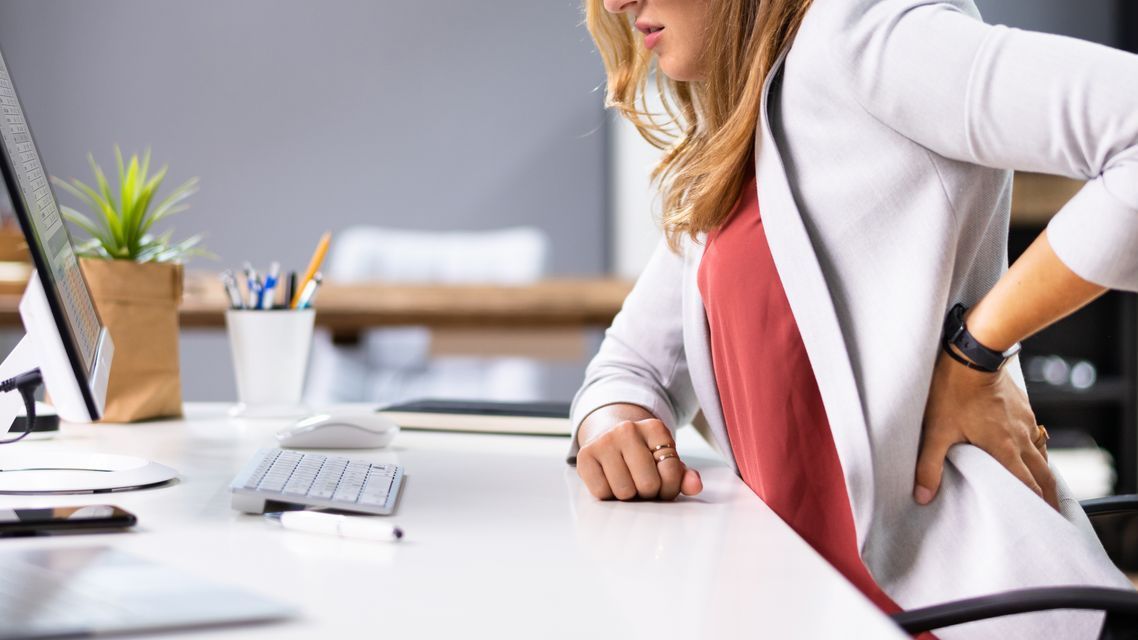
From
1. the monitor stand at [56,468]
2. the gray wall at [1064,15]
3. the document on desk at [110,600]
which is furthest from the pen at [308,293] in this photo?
the gray wall at [1064,15]

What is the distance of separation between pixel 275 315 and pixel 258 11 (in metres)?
3.40

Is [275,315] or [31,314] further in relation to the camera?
[275,315]

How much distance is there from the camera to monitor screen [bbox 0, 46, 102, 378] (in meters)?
0.68

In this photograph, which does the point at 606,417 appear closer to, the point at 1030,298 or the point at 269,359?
the point at 1030,298

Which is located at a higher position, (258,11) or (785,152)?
(258,11)

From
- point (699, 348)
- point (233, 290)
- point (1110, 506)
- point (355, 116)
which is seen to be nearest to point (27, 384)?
point (233, 290)

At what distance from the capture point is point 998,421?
79 centimetres

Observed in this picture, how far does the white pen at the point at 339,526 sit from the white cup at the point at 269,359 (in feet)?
2.12

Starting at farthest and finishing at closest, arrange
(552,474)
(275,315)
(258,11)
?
(258,11) → (275,315) → (552,474)

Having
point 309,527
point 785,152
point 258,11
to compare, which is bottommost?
point 309,527

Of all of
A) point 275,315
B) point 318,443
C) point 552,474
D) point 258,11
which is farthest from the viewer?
point 258,11

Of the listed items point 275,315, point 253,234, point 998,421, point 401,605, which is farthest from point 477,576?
point 253,234

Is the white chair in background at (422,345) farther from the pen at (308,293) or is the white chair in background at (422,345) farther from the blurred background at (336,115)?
the pen at (308,293)

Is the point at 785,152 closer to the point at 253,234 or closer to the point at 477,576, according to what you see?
the point at 477,576
